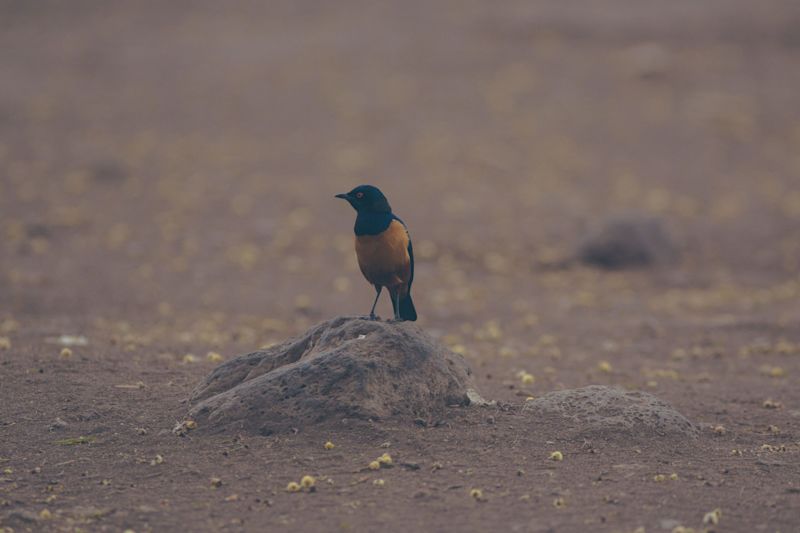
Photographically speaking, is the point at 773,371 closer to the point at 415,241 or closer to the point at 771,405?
the point at 771,405

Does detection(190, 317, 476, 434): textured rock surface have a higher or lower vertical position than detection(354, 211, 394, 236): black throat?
lower

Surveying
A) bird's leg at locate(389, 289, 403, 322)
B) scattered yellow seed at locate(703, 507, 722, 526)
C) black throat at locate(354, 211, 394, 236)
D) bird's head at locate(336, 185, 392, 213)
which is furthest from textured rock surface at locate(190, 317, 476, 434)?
scattered yellow seed at locate(703, 507, 722, 526)

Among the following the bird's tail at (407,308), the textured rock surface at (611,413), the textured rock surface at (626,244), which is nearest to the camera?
the textured rock surface at (611,413)

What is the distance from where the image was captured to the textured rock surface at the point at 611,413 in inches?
348

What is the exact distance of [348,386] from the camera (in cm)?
866

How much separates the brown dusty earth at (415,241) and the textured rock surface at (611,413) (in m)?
0.25

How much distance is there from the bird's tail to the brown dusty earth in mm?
1151

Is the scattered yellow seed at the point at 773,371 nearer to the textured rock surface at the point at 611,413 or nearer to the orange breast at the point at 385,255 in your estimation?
the textured rock surface at the point at 611,413

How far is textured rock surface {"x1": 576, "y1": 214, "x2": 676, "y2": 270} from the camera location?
19750mm

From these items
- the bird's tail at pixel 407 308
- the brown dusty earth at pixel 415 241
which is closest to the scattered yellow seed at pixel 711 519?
the brown dusty earth at pixel 415 241

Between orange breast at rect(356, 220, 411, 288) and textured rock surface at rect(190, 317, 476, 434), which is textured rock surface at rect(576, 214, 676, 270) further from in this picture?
orange breast at rect(356, 220, 411, 288)

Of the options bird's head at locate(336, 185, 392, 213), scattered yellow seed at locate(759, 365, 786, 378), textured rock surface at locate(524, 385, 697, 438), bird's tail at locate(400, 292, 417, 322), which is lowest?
scattered yellow seed at locate(759, 365, 786, 378)

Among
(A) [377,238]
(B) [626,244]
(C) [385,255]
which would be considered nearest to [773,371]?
(C) [385,255]

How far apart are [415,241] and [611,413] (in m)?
12.2
